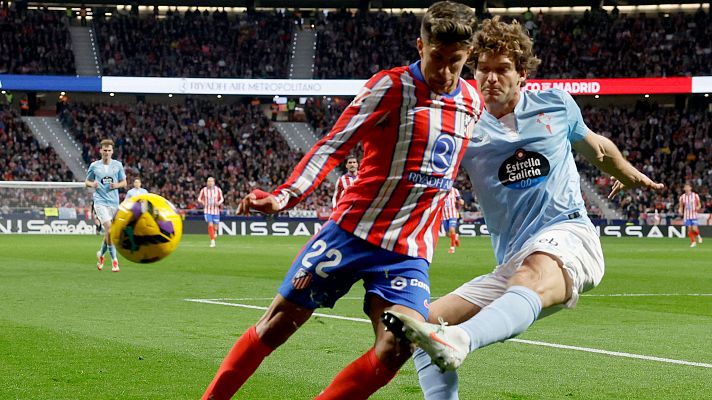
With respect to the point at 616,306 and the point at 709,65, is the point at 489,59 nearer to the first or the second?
the point at 616,306

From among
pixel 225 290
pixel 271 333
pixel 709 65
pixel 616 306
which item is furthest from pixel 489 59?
pixel 709 65

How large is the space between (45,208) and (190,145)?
11.9m

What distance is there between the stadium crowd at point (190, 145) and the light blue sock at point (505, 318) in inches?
1542

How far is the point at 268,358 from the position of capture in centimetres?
783

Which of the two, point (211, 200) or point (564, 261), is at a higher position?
point (564, 261)

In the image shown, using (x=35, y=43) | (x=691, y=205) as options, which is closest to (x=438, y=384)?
(x=691, y=205)

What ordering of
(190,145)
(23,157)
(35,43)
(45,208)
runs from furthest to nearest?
1. (35,43)
2. (190,145)
3. (23,157)
4. (45,208)

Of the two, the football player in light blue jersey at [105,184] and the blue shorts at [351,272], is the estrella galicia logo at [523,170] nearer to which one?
the blue shorts at [351,272]

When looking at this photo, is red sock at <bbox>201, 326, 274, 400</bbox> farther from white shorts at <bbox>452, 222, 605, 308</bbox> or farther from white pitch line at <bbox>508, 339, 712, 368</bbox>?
white pitch line at <bbox>508, 339, 712, 368</bbox>

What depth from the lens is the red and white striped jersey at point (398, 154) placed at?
4.80 m

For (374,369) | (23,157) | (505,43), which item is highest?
(505,43)

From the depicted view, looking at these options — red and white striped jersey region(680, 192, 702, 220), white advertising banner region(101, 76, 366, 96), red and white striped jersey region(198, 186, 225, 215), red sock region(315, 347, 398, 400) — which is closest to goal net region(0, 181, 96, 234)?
red and white striped jersey region(198, 186, 225, 215)

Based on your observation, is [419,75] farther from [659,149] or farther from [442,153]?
[659,149]

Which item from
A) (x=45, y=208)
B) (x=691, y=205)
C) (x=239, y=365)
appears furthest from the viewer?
(x=45, y=208)
